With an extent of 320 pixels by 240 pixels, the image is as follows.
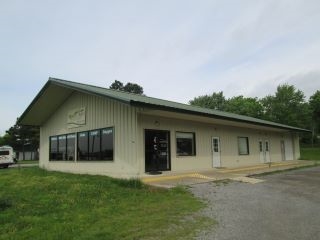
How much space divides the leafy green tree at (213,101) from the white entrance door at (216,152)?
41202 millimetres

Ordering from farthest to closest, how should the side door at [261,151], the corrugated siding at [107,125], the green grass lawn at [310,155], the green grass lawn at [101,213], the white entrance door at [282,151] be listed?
the green grass lawn at [310,155], the white entrance door at [282,151], the side door at [261,151], the corrugated siding at [107,125], the green grass lawn at [101,213]

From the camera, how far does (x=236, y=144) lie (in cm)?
2014

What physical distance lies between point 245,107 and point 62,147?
43778 millimetres

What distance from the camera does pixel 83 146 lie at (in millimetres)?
16375

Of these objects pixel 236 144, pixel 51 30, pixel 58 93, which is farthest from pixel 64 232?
pixel 236 144

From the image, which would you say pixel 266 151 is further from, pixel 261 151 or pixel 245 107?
pixel 245 107

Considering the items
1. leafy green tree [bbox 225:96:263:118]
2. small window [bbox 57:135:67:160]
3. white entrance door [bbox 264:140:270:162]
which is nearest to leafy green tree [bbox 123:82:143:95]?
leafy green tree [bbox 225:96:263:118]

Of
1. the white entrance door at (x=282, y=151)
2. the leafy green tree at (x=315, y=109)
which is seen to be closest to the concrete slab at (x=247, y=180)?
the white entrance door at (x=282, y=151)

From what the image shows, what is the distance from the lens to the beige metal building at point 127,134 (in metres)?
13.4

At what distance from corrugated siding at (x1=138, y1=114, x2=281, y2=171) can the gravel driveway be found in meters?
4.29

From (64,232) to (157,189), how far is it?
14.4ft

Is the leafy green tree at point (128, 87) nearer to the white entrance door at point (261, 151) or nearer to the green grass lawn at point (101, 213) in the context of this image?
the white entrance door at point (261, 151)

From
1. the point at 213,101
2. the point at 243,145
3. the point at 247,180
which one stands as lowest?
the point at 247,180

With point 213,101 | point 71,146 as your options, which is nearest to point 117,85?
point 213,101
